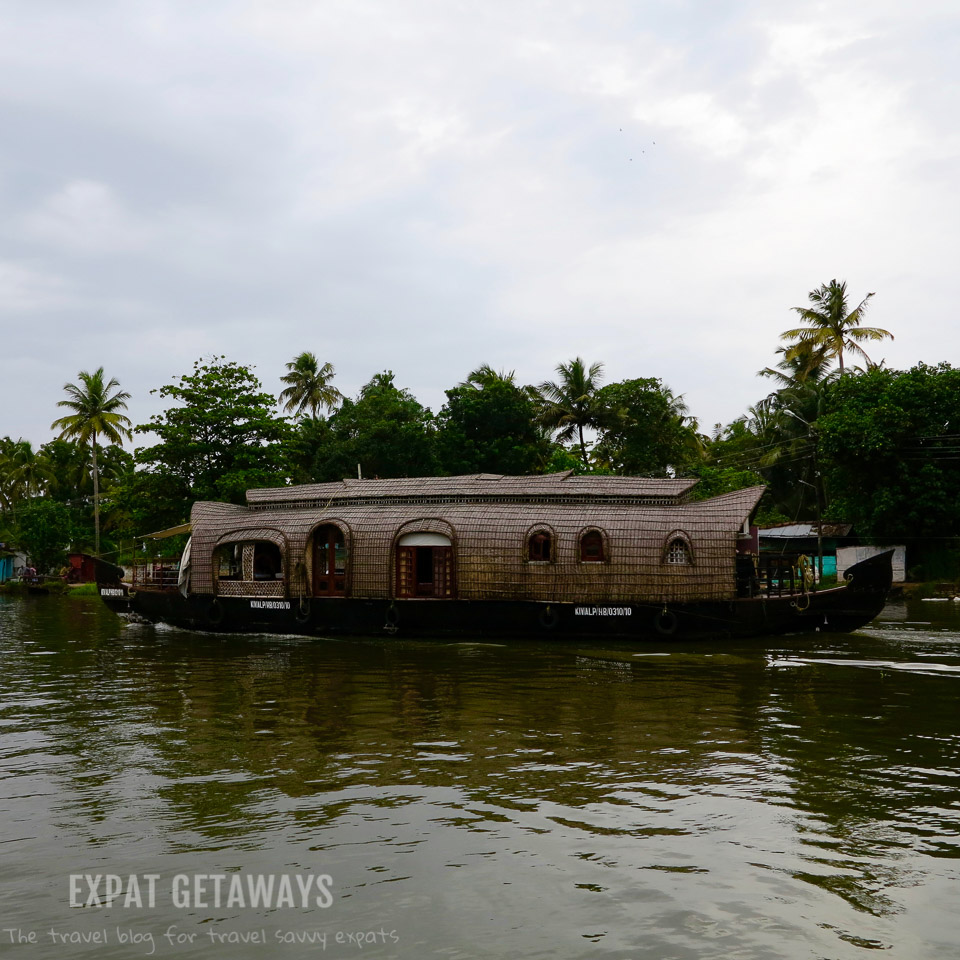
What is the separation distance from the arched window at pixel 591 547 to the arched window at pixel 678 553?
1.20 meters

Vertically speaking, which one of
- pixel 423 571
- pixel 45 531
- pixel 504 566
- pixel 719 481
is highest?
pixel 719 481

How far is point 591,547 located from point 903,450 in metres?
17.4

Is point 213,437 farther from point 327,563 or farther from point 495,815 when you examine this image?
point 495,815

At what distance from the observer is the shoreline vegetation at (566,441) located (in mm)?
28969

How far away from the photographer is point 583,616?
1658 cm

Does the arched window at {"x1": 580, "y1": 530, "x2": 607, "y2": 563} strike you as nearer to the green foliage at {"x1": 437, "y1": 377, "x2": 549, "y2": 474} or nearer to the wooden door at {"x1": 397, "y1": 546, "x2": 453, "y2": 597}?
the wooden door at {"x1": 397, "y1": 546, "x2": 453, "y2": 597}

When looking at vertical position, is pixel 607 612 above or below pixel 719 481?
below

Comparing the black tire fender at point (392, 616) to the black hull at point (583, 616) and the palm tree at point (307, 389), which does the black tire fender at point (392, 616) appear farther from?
the palm tree at point (307, 389)

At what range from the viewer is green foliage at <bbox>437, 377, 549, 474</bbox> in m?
36.1

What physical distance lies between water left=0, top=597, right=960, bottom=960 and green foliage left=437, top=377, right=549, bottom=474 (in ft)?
80.3

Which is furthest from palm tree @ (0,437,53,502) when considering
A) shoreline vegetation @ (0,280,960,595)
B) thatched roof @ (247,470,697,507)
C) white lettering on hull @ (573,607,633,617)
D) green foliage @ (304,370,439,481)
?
white lettering on hull @ (573,607,633,617)

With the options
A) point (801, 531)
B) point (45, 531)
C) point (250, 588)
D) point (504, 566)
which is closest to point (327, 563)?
point (250, 588)

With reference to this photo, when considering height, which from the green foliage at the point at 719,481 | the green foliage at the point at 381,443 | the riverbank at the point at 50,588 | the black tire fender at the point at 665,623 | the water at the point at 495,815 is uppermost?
the green foliage at the point at 381,443

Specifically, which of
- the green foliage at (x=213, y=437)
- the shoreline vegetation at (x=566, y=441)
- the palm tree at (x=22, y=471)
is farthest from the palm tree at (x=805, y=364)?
the palm tree at (x=22, y=471)
